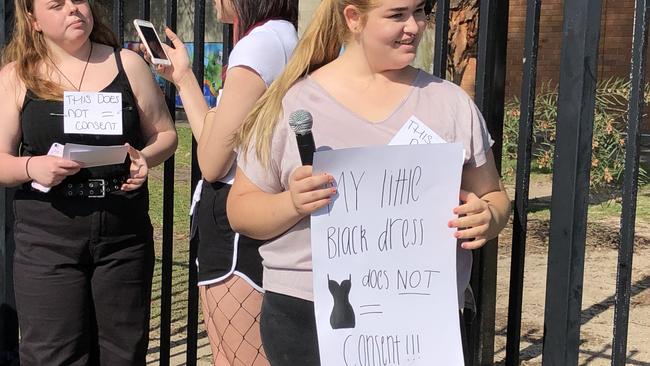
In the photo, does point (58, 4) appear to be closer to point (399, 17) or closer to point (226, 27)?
point (226, 27)

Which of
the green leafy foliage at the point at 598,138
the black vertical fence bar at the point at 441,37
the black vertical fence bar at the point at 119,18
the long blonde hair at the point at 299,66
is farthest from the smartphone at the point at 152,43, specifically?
the green leafy foliage at the point at 598,138

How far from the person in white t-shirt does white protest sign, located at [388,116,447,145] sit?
1.63 feet

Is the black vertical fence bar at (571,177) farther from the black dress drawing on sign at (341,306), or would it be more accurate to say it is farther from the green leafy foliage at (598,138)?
the green leafy foliage at (598,138)

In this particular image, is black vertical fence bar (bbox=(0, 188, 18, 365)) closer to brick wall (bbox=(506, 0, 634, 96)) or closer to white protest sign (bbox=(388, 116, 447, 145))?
white protest sign (bbox=(388, 116, 447, 145))

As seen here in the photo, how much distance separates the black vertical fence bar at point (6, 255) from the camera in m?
3.14

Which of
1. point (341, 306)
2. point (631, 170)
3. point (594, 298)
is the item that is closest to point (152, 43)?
point (341, 306)

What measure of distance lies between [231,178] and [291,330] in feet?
1.84

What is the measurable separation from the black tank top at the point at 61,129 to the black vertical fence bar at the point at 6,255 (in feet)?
1.80

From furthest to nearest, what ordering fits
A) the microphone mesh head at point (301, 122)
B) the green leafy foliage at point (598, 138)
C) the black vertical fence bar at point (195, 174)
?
the green leafy foliage at point (598, 138) → the black vertical fence bar at point (195, 174) → the microphone mesh head at point (301, 122)

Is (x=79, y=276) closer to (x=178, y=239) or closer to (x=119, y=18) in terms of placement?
(x=119, y=18)

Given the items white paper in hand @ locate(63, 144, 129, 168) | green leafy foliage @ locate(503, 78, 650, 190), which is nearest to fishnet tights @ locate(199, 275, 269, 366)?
white paper in hand @ locate(63, 144, 129, 168)

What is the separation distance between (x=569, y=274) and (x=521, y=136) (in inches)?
16.1

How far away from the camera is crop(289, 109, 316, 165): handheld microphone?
66.9 inches

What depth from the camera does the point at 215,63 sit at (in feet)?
51.1
